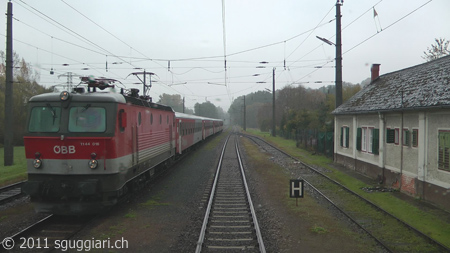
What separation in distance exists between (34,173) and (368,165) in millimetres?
14049

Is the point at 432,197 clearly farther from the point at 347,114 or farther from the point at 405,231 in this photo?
the point at 347,114

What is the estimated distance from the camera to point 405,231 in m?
7.97

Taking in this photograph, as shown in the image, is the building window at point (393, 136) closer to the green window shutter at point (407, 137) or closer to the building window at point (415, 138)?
the green window shutter at point (407, 137)

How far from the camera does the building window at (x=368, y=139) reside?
49.6 feet

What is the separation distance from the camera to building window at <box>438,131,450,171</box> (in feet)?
32.9

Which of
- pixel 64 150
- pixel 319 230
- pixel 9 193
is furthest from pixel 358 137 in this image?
pixel 9 193

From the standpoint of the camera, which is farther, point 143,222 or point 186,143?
point 186,143

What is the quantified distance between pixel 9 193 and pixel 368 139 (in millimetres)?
15314

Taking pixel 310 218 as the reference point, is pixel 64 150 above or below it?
above

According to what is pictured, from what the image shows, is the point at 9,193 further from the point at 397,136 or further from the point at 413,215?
the point at 397,136

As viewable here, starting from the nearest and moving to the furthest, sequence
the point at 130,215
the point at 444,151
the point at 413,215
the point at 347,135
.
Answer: the point at 130,215
the point at 413,215
the point at 444,151
the point at 347,135

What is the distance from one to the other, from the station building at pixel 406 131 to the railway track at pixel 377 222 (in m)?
2.19

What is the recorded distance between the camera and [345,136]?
1970 cm

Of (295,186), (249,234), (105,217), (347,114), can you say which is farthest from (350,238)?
(347,114)
